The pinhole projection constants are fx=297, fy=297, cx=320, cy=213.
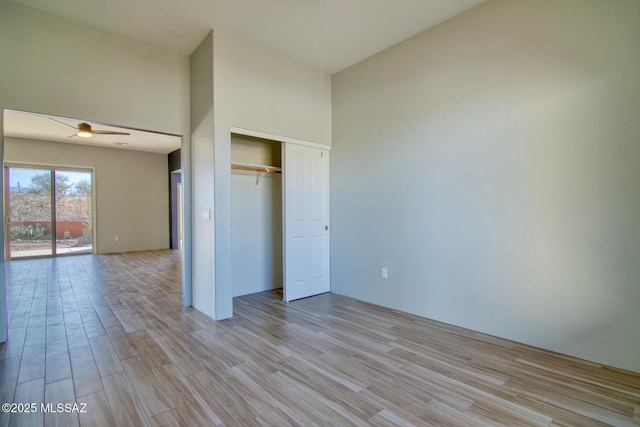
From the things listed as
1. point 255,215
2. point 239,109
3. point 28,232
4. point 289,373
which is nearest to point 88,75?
point 239,109

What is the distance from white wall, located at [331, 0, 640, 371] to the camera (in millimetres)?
2258

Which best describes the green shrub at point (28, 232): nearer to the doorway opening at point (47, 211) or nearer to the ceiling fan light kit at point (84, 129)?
the doorway opening at point (47, 211)

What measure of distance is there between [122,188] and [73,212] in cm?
127

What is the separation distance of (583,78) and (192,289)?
4.55 metres

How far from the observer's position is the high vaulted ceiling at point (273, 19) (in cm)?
288

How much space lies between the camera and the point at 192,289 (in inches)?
152

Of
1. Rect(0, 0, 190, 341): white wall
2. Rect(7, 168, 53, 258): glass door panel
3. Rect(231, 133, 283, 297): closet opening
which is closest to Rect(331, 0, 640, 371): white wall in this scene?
Rect(231, 133, 283, 297): closet opening

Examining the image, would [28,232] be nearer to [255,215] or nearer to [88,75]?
[88,75]

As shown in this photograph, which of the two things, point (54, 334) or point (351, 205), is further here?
point (351, 205)

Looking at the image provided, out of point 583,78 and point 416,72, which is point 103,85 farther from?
point 583,78

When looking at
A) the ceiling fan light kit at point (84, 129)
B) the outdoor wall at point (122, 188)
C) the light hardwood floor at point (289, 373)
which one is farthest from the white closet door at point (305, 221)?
the outdoor wall at point (122, 188)

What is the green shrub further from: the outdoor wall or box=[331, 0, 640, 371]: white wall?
box=[331, 0, 640, 371]: white wall

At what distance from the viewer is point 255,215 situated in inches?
174

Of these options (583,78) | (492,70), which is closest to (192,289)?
(492,70)
